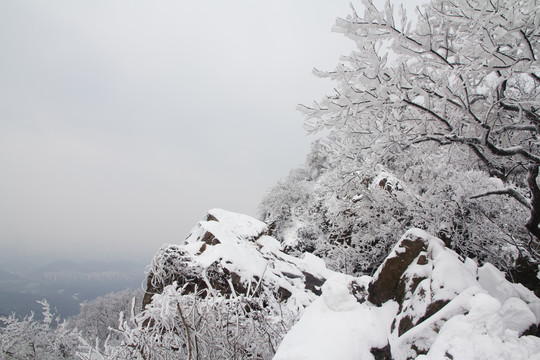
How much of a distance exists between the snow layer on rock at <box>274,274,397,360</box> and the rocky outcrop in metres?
2.19

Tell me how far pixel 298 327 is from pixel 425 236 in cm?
335

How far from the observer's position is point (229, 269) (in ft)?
18.8

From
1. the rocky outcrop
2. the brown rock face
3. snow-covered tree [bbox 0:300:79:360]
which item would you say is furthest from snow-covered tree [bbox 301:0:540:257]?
snow-covered tree [bbox 0:300:79:360]

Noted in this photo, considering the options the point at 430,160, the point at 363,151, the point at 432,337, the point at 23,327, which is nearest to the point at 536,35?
the point at 363,151

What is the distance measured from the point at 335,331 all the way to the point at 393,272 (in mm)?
2853

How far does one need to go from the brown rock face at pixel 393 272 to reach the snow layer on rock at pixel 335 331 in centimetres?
241

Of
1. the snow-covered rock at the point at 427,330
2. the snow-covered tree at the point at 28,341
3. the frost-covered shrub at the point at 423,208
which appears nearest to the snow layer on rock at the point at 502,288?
the snow-covered rock at the point at 427,330

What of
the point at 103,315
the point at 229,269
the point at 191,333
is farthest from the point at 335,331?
the point at 103,315

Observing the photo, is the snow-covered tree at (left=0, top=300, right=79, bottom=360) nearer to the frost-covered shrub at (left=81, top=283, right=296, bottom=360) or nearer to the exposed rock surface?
the exposed rock surface

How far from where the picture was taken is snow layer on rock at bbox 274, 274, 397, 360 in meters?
1.66

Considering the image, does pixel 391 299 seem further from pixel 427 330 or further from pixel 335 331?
pixel 335 331

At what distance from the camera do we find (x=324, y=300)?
2.17 meters

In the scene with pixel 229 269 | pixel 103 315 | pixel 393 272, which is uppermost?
pixel 393 272

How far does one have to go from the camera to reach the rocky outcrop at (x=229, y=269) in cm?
518
